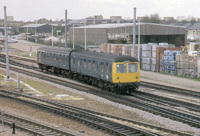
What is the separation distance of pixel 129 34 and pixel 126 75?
4666 cm

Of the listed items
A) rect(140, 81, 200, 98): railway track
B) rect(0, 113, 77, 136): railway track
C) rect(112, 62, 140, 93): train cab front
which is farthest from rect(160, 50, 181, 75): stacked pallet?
rect(0, 113, 77, 136): railway track

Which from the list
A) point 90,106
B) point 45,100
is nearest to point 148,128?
point 90,106

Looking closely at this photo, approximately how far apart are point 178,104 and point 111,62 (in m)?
5.94

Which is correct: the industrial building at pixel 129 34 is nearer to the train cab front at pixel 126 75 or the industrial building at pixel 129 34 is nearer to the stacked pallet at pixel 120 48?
the stacked pallet at pixel 120 48

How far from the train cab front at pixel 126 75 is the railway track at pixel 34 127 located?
29.6ft

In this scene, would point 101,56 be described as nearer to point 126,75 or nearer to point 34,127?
point 126,75

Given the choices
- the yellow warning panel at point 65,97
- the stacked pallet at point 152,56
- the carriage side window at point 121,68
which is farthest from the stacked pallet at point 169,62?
the yellow warning panel at point 65,97

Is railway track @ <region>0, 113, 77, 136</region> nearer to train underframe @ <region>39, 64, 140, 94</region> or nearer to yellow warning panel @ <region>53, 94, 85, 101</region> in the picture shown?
yellow warning panel @ <region>53, 94, 85, 101</region>

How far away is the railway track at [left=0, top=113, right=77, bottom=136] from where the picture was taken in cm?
1427

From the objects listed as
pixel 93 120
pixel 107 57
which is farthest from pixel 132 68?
pixel 93 120

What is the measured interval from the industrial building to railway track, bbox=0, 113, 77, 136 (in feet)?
175

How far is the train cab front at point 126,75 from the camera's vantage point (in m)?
23.8

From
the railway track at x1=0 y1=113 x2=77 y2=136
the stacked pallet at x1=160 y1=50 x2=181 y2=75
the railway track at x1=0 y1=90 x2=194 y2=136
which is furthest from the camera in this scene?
the stacked pallet at x1=160 y1=50 x2=181 y2=75

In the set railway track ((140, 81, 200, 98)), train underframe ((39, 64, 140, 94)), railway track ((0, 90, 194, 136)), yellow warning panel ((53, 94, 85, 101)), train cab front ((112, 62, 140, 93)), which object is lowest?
railway track ((140, 81, 200, 98))
